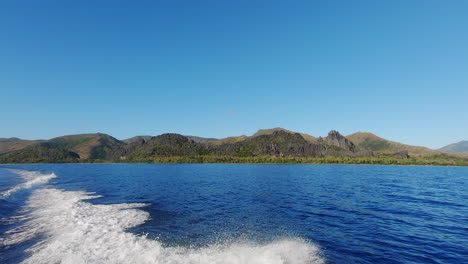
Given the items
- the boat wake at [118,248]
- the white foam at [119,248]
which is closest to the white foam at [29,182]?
the boat wake at [118,248]

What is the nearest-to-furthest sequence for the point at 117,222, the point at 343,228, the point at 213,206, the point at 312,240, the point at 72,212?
the point at 312,240, the point at 343,228, the point at 117,222, the point at 72,212, the point at 213,206

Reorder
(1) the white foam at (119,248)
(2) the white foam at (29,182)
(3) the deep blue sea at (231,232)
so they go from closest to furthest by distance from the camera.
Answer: (1) the white foam at (119,248) → (3) the deep blue sea at (231,232) → (2) the white foam at (29,182)

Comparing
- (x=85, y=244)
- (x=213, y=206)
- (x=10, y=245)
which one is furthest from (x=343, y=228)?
(x=10, y=245)

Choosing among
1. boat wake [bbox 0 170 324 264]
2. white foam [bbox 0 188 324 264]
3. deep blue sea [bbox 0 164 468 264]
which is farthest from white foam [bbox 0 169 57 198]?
white foam [bbox 0 188 324 264]

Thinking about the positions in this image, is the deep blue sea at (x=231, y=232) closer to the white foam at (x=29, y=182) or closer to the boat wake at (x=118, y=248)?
the boat wake at (x=118, y=248)

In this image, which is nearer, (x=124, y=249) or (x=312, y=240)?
(x=124, y=249)

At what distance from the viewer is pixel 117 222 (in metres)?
26.9

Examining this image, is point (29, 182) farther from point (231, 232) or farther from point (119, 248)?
point (231, 232)

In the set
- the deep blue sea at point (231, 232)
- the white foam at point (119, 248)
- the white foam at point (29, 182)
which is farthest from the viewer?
the white foam at point (29, 182)

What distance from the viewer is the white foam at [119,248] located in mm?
16859

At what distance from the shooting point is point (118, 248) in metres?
19.2

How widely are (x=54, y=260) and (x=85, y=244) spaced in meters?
3.30

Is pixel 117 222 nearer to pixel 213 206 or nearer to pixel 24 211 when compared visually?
pixel 213 206

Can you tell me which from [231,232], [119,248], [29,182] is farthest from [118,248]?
[29,182]
